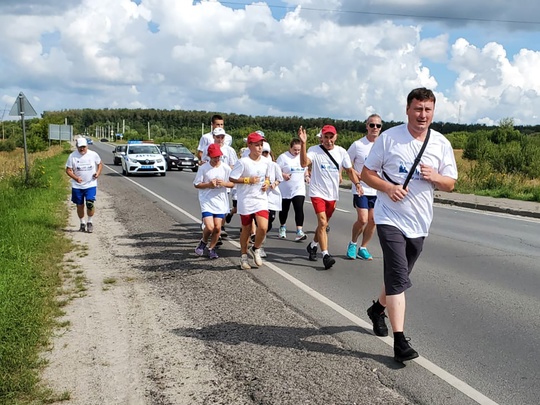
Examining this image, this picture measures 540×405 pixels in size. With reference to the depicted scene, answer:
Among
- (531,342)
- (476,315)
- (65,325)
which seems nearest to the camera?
(531,342)

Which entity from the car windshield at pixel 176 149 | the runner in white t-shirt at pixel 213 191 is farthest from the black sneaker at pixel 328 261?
the car windshield at pixel 176 149

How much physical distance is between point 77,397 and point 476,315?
148 inches

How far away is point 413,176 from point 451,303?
2.19m

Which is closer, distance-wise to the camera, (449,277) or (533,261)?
(449,277)

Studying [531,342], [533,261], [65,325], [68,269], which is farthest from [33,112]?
[531,342]

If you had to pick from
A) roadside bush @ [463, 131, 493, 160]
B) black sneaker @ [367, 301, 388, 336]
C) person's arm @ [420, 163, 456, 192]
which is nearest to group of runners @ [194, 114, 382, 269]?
black sneaker @ [367, 301, 388, 336]

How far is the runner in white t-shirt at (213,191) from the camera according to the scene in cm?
819

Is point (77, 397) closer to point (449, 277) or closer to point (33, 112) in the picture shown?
point (449, 277)

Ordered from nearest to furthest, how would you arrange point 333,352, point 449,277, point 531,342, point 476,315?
point 333,352 → point 531,342 → point 476,315 → point 449,277

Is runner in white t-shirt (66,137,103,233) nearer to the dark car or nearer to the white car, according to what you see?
the white car

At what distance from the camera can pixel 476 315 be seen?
5656 mm

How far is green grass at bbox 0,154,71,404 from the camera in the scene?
395 cm

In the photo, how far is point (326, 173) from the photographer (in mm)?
7945

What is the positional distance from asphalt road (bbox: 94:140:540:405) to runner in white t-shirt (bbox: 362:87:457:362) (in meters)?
0.54
